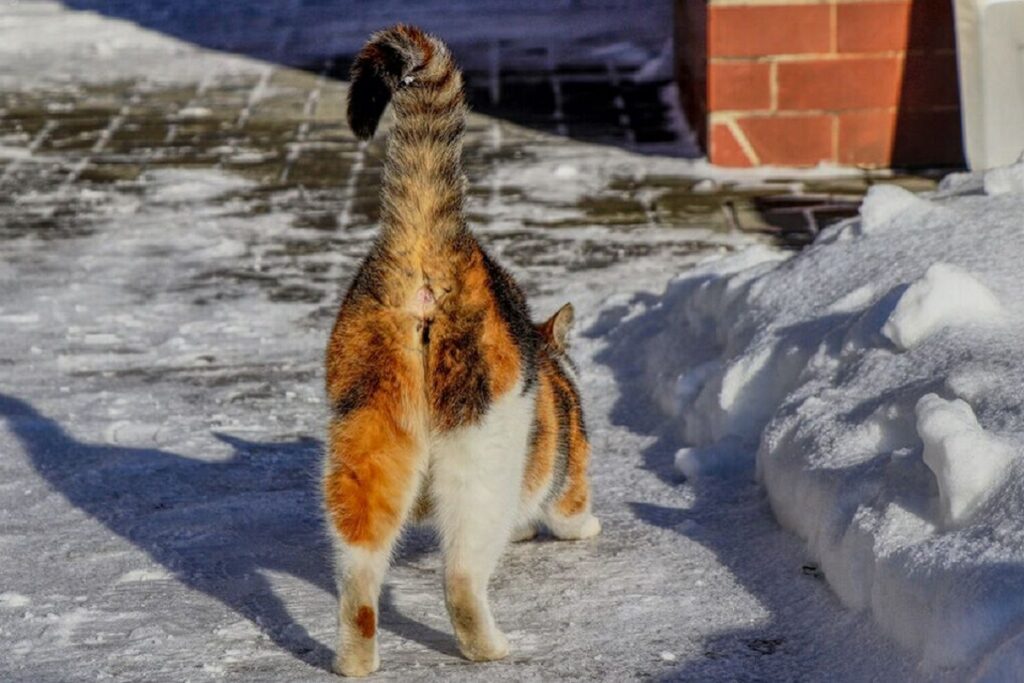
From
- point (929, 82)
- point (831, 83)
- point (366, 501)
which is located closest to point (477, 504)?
point (366, 501)

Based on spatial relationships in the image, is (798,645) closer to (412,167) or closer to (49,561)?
(412,167)

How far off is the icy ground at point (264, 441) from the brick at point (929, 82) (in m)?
1.32

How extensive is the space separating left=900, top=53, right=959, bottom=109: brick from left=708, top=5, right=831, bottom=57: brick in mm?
439

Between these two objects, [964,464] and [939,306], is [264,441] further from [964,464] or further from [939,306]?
[964,464]

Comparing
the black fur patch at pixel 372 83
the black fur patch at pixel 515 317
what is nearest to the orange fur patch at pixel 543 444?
the black fur patch at pixel 515 317

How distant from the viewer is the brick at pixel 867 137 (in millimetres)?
9344

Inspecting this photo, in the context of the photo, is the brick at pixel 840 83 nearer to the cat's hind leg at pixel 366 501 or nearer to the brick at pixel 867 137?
the brick at pixel 867 137

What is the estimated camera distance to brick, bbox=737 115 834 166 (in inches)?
368

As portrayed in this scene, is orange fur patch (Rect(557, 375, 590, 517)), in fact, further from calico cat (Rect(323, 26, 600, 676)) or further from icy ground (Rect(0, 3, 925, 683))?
calico cat (Rect(323, 26, 600, 676))

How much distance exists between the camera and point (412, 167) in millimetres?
3959

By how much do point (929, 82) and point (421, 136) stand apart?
583cm

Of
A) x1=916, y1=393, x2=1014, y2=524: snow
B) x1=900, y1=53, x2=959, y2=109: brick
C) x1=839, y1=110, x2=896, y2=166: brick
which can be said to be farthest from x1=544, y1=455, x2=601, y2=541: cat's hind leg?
x1=900, y1=53, x2=959, y2=109: brick

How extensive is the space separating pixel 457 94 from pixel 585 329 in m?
3.28

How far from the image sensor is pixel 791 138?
30.8 ft
